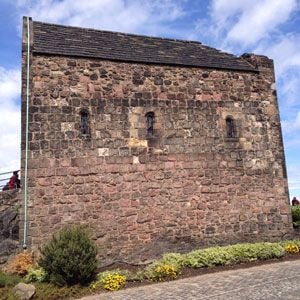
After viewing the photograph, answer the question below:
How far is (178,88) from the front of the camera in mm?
15141

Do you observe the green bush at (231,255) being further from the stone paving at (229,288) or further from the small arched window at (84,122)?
the small arched window at (84,122)

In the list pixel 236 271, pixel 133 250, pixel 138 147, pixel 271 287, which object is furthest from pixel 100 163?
pixel 271 287

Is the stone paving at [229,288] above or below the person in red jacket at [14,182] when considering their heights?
below

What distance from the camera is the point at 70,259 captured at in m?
10.4

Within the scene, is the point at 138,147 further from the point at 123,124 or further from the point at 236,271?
the point at 236,271

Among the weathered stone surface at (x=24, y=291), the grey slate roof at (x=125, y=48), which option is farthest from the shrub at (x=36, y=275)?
the grey slate roof at (x=125, y=48)

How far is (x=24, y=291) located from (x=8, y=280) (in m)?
1.09

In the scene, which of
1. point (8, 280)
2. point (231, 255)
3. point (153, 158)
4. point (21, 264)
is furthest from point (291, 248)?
point (8, 280)

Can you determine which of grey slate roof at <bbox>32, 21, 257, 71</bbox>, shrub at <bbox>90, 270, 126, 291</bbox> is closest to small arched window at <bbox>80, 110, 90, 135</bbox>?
grey slate roof at <bbox>32, 21, 257, 71</bbox>

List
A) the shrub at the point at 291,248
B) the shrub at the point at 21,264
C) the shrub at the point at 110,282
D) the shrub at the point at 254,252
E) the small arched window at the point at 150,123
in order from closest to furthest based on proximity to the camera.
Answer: the shrub at the point at 110,282, the shrub at the point at 21,264, the shrub at the point at 254,252, the shrub at the point at 291,248, the small arched window at the point at 150,123

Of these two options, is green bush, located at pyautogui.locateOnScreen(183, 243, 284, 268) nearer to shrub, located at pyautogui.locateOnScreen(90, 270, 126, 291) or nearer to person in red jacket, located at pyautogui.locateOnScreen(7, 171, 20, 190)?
shrub, located at pyautogui.locateOnScreen(90, 270, 126, 291)

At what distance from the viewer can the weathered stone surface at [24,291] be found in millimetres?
9609

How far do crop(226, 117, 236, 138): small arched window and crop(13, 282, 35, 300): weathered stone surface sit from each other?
29.7ft

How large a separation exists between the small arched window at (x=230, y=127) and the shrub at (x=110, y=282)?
283 inches
